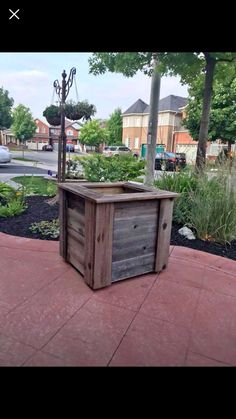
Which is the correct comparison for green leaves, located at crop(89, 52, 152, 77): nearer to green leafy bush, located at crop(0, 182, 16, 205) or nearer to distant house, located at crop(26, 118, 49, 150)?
green leafy bush, located at crop(0, 182, 16, 205)

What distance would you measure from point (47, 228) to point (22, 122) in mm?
28689

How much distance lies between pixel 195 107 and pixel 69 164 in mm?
12208

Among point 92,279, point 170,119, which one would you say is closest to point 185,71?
point 92,279

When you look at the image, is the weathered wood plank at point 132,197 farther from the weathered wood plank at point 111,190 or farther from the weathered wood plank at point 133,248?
the weathered wood plank at point 111,190

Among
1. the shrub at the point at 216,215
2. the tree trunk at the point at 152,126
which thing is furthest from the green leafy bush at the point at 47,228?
the tree trunk at the point at 152,126

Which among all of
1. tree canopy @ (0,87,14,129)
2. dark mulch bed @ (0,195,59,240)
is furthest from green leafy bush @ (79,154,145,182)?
tree canopy @ (0,87,14,129)

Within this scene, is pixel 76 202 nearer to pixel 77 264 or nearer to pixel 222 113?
pixel 77 264

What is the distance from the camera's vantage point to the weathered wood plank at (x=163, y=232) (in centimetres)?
236

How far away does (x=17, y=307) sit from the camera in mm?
1878

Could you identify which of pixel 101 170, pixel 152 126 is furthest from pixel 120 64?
pixel 101 170

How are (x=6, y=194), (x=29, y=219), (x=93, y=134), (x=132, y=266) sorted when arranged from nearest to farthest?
(x=132, y=266), (x=29, y=219), (x=6, y=194), (x=93, y=134)

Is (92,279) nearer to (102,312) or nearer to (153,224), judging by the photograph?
(102,312)

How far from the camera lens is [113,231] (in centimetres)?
212
